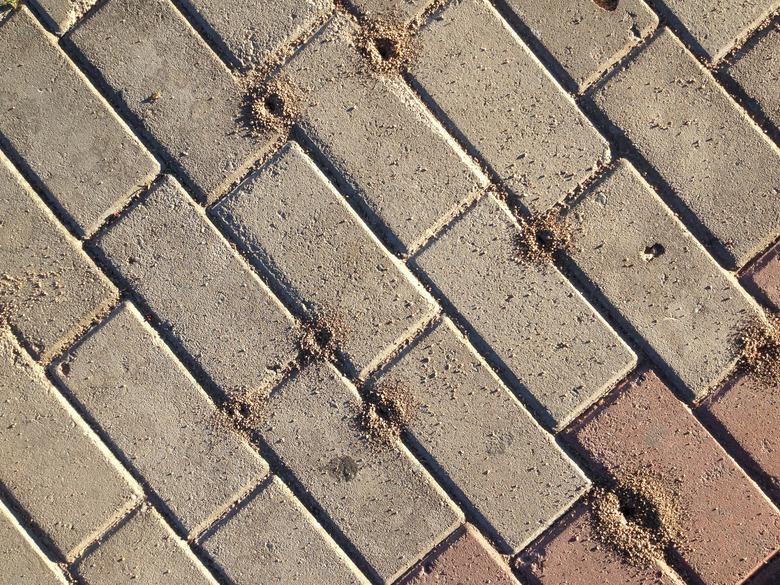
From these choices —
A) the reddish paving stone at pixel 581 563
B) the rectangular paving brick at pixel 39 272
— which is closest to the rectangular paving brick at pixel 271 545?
the reddish paving stone at pixel 581 563

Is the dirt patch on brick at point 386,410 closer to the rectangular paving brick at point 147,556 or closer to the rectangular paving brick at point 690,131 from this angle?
the rectangular paving brick at point 147,556

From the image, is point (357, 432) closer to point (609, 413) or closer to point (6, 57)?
point (609, 413)

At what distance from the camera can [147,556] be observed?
3.02m

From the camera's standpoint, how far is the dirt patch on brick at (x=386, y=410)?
119 inches

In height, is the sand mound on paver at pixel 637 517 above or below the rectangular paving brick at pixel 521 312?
below

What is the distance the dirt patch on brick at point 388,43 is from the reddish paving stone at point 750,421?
2.21 m

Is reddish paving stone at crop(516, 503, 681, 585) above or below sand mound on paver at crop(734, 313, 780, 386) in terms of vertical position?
below

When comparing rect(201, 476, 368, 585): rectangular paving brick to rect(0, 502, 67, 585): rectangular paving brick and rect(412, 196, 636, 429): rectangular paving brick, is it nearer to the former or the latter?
rect(0, 502, 67, 585): rectangular paving brick

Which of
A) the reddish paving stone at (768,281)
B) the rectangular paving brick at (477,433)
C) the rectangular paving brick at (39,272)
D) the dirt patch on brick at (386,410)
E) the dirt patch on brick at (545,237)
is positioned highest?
the rectangular paving brick at (39,272)

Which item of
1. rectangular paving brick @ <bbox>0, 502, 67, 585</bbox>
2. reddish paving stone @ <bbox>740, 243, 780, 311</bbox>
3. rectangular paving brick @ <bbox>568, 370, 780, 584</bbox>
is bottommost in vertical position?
rectangular paving brick @ <bbox>568, 370, 780, 584</bbox>

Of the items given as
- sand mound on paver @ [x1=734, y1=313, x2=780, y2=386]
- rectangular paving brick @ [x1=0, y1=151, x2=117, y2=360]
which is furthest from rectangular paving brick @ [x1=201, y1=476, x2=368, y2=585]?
sand mound on paver @ [x1=734, y1=313, x2=780, y2=386]

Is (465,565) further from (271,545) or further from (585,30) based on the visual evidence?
(585,30)

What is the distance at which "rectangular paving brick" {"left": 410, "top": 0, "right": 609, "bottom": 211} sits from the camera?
9.92 feet

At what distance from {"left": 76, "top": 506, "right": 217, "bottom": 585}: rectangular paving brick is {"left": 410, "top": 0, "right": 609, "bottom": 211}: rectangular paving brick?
235cm
